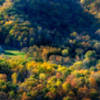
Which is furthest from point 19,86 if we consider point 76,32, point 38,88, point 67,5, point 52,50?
point 67,5

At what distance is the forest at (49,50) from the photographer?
82.7 ft

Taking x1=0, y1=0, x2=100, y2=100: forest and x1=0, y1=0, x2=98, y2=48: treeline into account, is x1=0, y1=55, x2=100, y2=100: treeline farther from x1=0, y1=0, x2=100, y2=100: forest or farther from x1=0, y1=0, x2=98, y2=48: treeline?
x1=0, y1=0, x2=98, y2=48: treeline

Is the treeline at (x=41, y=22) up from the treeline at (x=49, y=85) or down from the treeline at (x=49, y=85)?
up

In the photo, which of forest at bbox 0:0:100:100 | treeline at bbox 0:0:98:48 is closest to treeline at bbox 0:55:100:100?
forest at bbox 0:0:100:100

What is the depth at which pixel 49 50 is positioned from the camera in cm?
4675

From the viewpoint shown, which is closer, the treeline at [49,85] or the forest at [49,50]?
the treeline at [49,85]

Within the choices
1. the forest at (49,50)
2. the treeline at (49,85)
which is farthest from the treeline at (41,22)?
the treeline at (49,85)

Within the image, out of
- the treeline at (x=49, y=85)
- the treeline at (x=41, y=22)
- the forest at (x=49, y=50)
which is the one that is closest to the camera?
the treeline at (x=49, y=85)

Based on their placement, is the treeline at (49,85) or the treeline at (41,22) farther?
the treeline at (41,22)

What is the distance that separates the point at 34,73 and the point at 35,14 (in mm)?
41948

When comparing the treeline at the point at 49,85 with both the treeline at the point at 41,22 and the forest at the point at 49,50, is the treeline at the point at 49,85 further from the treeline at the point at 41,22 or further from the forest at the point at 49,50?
the treeline at the point at 41,22

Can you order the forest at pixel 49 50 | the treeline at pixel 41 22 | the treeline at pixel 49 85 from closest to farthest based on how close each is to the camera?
the treeline at pixel 49 85 < the forest at pixel 49 50 < the treeline at pixel 41 22

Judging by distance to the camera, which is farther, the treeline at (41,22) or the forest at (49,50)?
the treeline at (41,22)

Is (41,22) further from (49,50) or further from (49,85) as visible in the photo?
(49,85)
